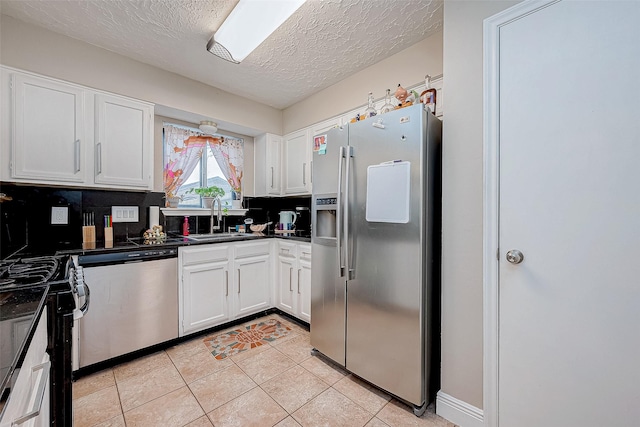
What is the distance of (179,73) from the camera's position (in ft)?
8.45

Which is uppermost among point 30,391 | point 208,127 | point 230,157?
point 208,127

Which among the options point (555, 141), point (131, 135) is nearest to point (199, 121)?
point (131, 135)

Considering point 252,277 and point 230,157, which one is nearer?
point 252,277

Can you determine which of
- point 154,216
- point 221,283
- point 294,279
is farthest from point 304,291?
point 154,216

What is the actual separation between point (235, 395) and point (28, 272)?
4.37 feet

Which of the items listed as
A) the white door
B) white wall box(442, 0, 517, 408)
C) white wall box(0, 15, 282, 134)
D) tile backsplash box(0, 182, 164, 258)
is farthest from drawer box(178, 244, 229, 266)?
the white door

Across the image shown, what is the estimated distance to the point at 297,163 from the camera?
10.5 feet

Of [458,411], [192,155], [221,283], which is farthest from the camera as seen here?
[192,155]

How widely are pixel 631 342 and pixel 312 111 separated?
9.77ft

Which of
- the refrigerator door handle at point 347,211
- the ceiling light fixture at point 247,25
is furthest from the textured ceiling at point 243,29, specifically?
the refrigerator door handle at point 347,211

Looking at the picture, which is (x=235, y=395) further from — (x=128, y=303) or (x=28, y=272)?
(x=28, y=272)

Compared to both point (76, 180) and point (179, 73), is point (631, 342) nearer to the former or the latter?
point (76, 180)

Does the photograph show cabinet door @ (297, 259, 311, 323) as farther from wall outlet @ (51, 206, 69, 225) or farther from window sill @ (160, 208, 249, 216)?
wall outlet @ (51, 206, 69, 225)

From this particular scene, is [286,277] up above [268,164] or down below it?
below
